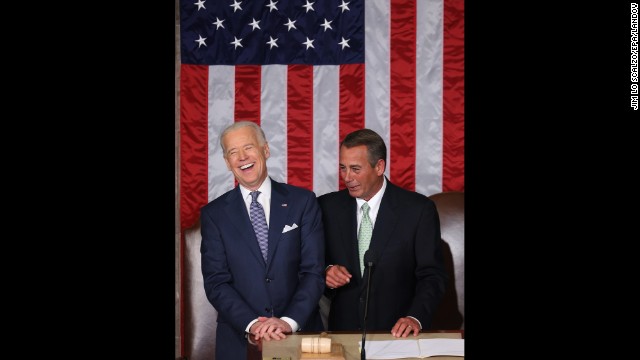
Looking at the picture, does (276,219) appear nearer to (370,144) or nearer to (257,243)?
(257,243)

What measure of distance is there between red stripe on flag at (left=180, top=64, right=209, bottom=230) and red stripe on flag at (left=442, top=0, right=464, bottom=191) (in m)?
1.69

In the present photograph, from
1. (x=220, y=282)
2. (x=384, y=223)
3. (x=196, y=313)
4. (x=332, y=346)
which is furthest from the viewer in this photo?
(x=196, y=313)

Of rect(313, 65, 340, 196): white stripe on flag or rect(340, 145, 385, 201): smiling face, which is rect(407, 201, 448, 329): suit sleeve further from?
rect(313, 65, 340, 196): white stripe on flag

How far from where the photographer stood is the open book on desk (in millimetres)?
3121

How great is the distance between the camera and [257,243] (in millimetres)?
4133

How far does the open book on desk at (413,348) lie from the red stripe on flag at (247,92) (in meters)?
2.32

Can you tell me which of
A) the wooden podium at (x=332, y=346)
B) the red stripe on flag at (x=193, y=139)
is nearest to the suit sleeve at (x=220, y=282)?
the wooden podium at (x=332, y=346)

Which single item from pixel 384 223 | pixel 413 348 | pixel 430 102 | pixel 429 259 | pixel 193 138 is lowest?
pixel 413 348

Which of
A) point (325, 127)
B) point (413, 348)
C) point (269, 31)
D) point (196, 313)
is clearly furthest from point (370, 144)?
point (196, 313)

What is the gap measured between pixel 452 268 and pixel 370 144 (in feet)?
3.43

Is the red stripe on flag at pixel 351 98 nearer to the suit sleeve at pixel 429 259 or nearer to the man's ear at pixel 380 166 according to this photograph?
the man's ear at pixel 380 166

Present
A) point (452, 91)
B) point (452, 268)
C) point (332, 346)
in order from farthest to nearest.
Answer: point (452, 91)
point (452, 268)
point (332, 346)

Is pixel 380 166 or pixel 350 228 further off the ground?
pixel 380 166

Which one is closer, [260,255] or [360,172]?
[260,255]
